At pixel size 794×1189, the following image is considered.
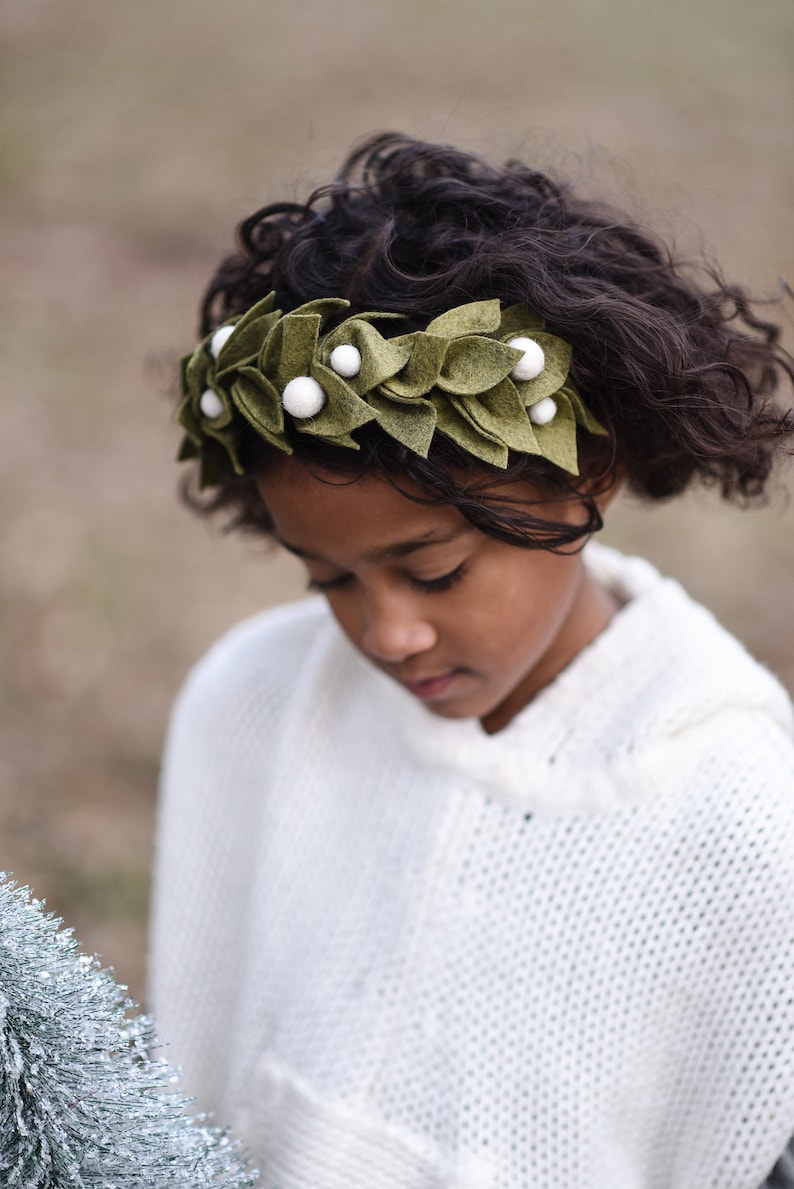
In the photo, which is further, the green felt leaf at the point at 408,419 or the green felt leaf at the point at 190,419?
the green felt leaf at the point at 190,419

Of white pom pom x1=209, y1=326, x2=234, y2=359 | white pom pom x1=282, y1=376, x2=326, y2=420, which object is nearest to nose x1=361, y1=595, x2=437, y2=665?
white pom pom x1=282, y1=376, x2=326, y2=420

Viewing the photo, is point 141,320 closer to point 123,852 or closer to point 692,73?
point 123,852

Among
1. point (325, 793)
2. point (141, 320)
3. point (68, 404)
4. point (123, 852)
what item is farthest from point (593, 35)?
point (325, 793)

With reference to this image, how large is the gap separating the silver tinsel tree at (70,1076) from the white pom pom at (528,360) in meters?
0.72

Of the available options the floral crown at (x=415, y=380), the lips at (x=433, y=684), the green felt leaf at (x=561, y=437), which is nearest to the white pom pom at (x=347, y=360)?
the floral crown at (x=415, y=380)

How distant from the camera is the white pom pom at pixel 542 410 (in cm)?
128

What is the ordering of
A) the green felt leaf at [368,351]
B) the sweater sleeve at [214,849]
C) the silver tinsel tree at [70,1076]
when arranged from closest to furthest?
1. the silver tinsel tree at [70,1076]
2. the green felt leaf at [368,351]
3. the sweater sleeve at [214,849]

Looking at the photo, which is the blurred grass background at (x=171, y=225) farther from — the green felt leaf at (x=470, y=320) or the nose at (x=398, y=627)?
the nose at (x=398, y=627)

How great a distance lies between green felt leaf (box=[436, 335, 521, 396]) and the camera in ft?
4.05

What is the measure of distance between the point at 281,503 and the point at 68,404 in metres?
3.59

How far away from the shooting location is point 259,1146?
1543 millimetres

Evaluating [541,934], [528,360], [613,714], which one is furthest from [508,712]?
[528,360]

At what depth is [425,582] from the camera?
1.34m

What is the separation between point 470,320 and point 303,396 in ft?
0.65
